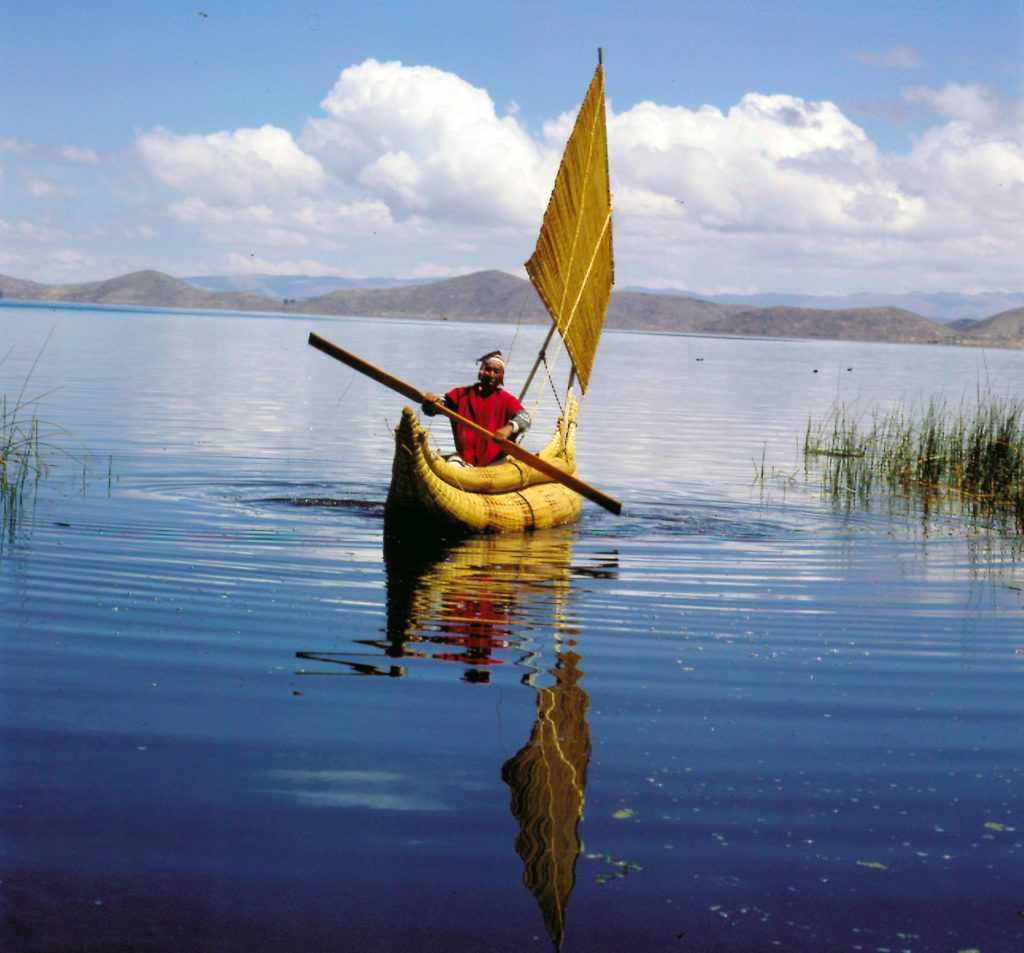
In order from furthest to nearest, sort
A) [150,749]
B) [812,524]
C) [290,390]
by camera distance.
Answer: [290,390]
[812,524]
[150,749]

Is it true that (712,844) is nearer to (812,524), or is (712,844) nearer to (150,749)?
(150,749)

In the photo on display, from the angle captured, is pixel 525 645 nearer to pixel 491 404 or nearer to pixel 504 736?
pixel 504 736

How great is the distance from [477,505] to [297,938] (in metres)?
7.86

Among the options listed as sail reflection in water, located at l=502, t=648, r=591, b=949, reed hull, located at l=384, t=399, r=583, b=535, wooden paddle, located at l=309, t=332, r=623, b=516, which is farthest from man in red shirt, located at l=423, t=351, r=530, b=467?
sail reflection in water, located at l=502, t=648, r=591, b=949

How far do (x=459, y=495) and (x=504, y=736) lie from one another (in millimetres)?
5825

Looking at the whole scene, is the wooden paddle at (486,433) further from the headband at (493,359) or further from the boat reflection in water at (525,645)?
the headband at (493,359)

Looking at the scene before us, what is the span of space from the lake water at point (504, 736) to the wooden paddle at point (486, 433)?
1.73 ft

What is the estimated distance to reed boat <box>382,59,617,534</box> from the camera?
1106 cm

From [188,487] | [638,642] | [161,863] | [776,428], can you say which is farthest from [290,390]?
[161,863]

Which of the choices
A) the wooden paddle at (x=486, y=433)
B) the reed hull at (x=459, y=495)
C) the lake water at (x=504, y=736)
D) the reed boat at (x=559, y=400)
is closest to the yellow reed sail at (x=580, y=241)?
the reed boat at (x=559, y=400)

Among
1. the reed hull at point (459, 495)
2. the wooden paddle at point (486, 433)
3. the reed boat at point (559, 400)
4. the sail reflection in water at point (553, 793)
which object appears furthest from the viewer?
the reed boat at point (559, 400)

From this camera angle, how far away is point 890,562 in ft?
35.6

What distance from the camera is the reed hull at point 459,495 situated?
1089 cm

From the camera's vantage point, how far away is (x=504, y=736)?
5613 mm
